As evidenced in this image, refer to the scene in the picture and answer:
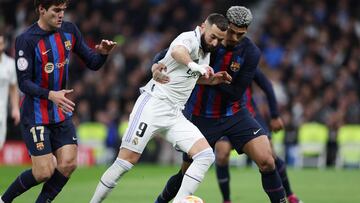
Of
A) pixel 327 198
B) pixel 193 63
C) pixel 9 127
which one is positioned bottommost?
pixel 9 127

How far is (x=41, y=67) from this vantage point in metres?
9.20

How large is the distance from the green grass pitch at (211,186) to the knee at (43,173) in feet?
7.60

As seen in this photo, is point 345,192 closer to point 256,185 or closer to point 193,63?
point 256,185

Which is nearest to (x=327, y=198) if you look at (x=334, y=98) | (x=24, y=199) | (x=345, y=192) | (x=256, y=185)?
(x=345, y=192)

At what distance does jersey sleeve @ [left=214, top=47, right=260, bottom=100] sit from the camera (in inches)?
393

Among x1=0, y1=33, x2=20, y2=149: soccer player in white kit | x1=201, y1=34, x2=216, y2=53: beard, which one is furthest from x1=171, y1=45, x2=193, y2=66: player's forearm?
x1=0, y1=33, x2=20, y2=149: soccer player in white kit

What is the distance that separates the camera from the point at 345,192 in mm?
13594

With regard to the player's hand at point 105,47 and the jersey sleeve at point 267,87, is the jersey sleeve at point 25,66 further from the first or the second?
the jersey sleeve at point 267,87

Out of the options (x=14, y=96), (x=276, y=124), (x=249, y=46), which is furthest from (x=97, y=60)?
(x=14, y=96)

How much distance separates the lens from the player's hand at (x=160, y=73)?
928 centimetres

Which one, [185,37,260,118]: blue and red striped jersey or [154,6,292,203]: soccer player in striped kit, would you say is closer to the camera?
[154,6,292,203]: soccer player in striped kit

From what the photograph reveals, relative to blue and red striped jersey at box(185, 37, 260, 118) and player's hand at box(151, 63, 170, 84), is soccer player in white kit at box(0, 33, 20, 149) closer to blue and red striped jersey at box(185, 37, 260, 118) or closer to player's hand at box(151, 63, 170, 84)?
blue and red striped jersey at box(185, 37, 260, 118)

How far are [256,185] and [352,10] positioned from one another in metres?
9.96

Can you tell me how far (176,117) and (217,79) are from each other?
1.93 ft
